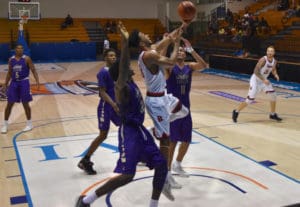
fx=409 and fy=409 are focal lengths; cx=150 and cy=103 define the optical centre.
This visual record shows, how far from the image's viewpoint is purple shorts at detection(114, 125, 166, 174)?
12.8 ft

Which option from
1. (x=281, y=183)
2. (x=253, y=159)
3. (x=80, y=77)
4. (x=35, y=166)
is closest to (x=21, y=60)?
(x=35, y=166)

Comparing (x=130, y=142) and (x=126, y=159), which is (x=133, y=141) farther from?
(x=126, y=159)

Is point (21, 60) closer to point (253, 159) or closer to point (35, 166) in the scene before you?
point (35, 166)

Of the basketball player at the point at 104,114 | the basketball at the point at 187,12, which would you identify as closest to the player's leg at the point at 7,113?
the basketball player at the point at 104,114

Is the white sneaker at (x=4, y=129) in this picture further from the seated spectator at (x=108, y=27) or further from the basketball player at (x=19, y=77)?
the seated spectator at (x=108, y=27)

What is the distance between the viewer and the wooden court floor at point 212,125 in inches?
237

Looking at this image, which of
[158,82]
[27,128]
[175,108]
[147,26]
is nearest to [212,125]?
[175,108]

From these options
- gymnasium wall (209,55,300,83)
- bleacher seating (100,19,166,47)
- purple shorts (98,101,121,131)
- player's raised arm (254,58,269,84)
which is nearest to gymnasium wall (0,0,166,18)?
bleacher seating (100,19,166,47)

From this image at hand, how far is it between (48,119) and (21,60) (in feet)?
6.00

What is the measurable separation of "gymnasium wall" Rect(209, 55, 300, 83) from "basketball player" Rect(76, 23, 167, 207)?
11.7 m

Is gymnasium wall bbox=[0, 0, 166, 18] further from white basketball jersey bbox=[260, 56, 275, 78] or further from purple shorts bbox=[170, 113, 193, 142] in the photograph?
purple shorts bbox=[170, 113, 193, 142]

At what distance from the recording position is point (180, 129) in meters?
5.34

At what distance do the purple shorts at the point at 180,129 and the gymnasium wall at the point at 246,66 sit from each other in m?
10.3

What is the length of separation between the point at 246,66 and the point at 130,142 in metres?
14.1
